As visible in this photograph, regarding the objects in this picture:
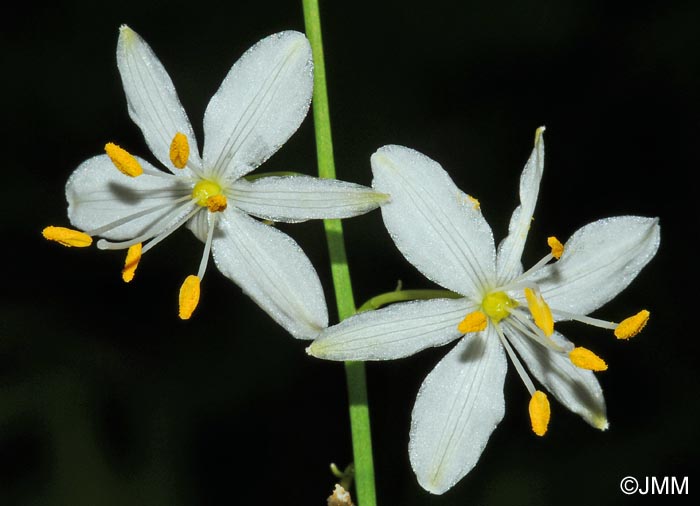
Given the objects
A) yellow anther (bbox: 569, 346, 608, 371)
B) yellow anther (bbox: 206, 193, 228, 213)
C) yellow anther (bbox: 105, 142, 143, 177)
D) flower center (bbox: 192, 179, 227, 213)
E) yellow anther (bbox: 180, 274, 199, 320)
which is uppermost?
yellow anther (bbox: 105, 142, 143, 177)

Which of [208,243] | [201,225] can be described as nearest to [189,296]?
[208,243]

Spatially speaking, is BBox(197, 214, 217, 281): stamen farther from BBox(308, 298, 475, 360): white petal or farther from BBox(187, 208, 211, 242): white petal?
BBox(308, 298, 475, 360): white petal

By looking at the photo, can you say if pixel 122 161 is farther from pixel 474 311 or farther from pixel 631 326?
pixel 631 326

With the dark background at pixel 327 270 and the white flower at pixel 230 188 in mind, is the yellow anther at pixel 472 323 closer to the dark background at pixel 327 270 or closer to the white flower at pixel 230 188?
the white flower at pixel 230 188

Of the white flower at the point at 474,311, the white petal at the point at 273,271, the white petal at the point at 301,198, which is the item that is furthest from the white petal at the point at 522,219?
the white petal at the point at 273,271

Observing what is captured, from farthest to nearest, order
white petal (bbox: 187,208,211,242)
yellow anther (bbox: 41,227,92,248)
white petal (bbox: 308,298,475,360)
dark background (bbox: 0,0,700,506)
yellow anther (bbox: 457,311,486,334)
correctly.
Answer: dark background (bbox: 0,0,700,506)
white petal (bbox: 187,208,211,242)
yellow anther (bbox: 41,227,92,248)
yellow anther (bbox: 457,311,486,334)
white petal (bbox: 308,298,475,360)

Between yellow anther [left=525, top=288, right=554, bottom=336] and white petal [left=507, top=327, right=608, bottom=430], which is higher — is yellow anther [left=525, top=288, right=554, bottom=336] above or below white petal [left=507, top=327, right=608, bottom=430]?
above

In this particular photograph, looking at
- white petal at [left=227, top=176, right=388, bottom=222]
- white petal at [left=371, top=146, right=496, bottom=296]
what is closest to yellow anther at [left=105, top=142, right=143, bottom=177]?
white petal at [left=227, top=176, right=388, bottom=222]
